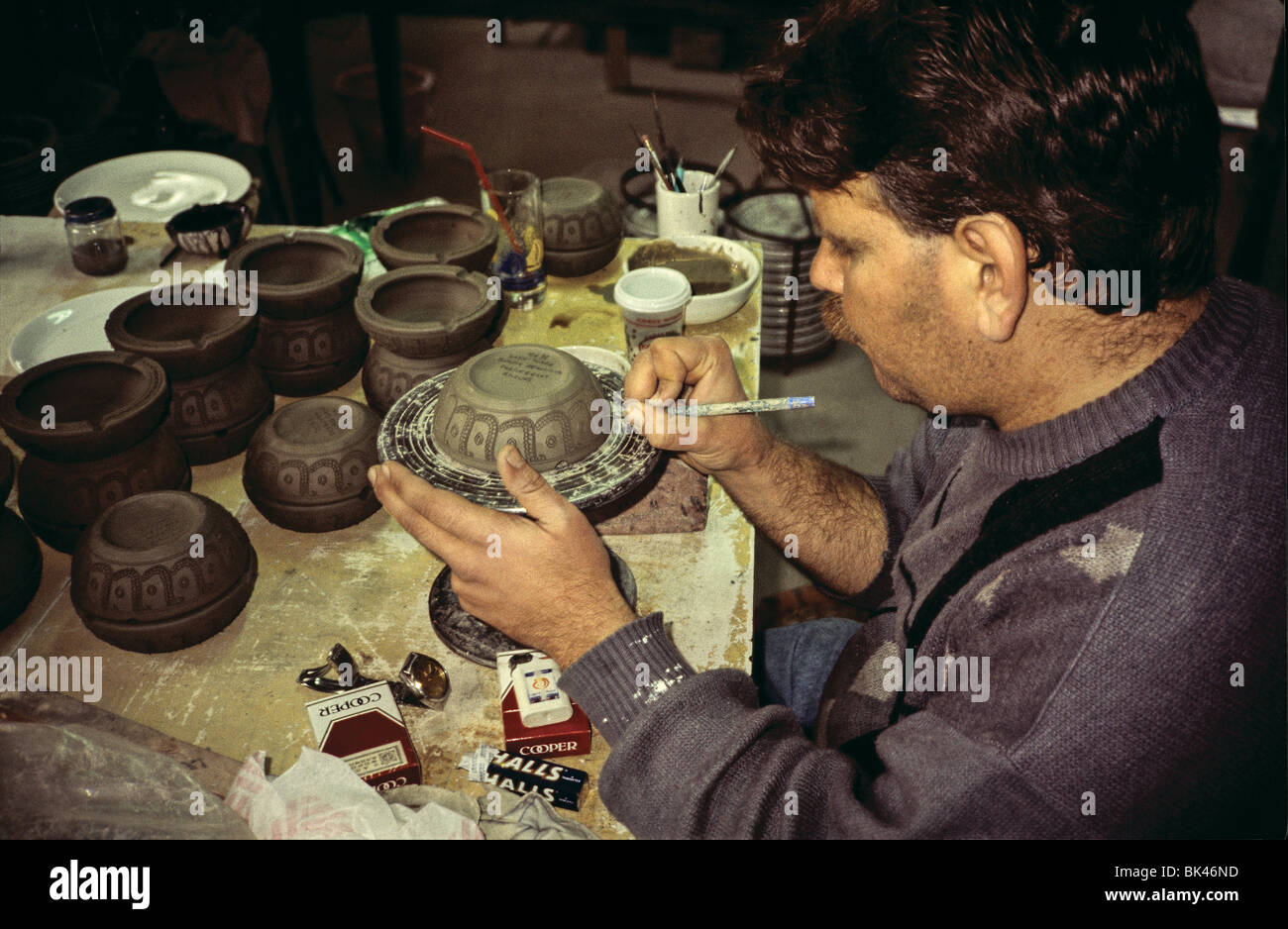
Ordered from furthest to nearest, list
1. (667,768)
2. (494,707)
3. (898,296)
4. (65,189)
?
1. (65,189)
2. (494,707)
3. (898,296)
4. (667,768)

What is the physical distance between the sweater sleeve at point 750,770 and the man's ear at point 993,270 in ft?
1.97

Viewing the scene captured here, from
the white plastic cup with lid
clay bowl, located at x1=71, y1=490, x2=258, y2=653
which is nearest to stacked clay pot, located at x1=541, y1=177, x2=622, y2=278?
the white plastic cup with lid

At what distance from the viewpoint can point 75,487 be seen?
175cm

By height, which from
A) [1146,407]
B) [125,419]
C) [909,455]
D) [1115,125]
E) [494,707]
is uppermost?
[1115,125]

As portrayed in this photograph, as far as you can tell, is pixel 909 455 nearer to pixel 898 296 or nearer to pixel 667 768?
pixel 898 296

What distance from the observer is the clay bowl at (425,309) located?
199 cm

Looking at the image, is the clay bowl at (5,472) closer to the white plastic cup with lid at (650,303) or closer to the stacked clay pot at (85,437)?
the stacked clay pot at (85,437)

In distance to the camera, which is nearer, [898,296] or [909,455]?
[898,296]

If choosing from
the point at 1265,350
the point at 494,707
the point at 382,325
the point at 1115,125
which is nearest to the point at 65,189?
the point at 382,325

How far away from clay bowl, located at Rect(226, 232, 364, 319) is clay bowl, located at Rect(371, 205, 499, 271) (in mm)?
126

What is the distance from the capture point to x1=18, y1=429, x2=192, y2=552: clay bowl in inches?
69.1

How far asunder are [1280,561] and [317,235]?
2114mm

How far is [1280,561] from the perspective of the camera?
3.76ft

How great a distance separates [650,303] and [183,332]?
42.4 inches
